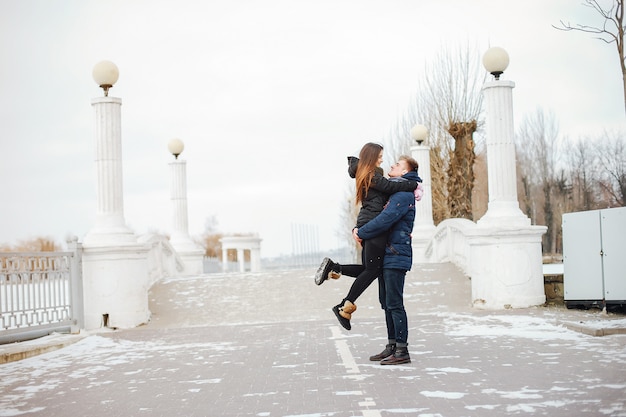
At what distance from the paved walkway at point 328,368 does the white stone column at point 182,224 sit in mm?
8959

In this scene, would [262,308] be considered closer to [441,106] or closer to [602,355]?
[602,355]

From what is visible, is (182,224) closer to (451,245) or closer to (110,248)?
(451,245)

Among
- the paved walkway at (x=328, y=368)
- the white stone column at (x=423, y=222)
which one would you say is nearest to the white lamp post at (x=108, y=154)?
the paved walkway at (x=328, y=368)

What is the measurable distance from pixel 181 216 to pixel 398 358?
16541mm

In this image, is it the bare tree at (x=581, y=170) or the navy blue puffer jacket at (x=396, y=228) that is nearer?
the navy blue puffer jacket at (x=396, y=228)

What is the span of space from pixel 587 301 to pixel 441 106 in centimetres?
2344

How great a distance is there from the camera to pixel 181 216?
2362 cm

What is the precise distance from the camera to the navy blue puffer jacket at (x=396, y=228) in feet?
25.3

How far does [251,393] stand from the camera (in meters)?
6.78

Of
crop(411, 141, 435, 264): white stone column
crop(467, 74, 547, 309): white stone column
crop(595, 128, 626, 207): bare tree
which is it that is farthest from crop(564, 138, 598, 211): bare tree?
crop(467, 74, 547, 309): white stone column

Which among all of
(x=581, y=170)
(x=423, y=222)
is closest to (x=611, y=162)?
(x=581, y=170)

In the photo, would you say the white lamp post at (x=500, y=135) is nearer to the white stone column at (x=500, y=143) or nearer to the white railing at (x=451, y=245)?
the white stone column at (x=500, y=143)

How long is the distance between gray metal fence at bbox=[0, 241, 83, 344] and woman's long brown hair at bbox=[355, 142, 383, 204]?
6.02m

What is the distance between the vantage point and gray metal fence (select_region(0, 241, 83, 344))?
11.2 metres
